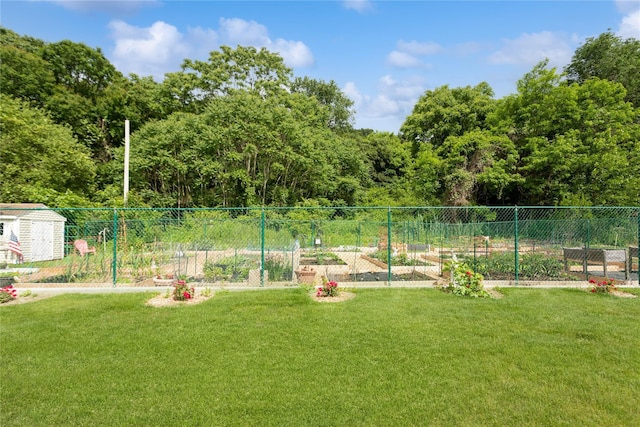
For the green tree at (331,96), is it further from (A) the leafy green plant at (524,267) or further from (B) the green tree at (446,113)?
(A) the leafy green plant at (524,267)

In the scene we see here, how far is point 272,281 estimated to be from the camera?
883cm

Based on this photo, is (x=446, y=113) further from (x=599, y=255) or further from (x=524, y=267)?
(x=599, y=255)

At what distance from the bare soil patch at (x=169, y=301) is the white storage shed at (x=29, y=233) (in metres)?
7.81

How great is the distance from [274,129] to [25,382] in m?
21.5

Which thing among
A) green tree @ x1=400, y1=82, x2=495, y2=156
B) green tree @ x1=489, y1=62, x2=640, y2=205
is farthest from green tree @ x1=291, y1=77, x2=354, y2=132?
green tree @ x1=489, y1=62, x2=640, y2=205

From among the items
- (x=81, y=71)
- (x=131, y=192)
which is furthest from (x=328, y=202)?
(x=81, y=71)

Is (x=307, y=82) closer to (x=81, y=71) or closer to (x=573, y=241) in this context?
(x=81, y=71)

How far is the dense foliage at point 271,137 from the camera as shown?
66.6 ft

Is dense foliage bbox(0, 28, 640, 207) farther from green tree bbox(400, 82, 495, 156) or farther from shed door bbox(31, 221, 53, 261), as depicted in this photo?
shed door bbox(31, 221, 53, 261)

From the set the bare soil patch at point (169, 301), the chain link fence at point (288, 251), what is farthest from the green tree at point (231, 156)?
the bare soil patch at point (169, 301)

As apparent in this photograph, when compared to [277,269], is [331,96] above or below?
above

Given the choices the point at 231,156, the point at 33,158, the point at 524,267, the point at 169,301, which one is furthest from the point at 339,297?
the point at 33,158

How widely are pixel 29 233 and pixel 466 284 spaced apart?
49.8ft

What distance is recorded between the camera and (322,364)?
413 cm
